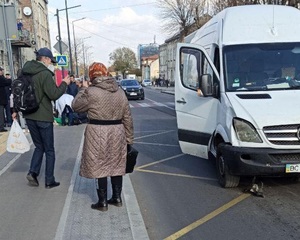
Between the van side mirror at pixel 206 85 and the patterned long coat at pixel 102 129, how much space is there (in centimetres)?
172

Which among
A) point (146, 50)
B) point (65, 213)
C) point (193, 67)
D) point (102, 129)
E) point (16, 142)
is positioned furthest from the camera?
point (146, 50)

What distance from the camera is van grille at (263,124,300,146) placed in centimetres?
478

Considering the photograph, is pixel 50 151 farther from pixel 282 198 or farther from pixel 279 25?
pixel 279 25

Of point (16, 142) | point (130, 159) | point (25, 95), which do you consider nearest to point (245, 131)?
point (130, 159)

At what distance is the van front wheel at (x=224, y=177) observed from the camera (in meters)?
5.44

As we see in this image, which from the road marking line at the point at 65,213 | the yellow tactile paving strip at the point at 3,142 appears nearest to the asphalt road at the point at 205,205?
the road marking line at the point at 65,213

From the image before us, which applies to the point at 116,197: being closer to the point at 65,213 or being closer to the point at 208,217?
the point at 65,213

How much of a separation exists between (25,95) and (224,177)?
3.14m

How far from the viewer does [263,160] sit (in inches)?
190

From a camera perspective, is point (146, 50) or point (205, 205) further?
point (146, 50)

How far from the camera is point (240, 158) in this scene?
4922 mm

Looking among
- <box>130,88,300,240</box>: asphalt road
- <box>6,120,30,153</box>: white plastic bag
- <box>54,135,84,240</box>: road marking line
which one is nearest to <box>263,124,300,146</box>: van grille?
<box>130,88,300,240</box>: asphalt road

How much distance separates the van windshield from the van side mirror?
25cm

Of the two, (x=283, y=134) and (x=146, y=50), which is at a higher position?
(x=146, y=50)
